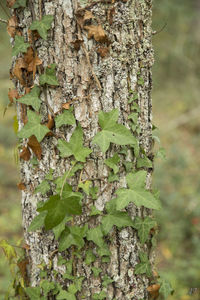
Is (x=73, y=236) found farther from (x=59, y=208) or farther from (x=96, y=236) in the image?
(x=59, y=208)

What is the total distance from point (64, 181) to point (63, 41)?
2.17ft

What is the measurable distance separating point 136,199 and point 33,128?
600 mm

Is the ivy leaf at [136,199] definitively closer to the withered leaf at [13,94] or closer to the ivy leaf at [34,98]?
the ivy leaf at [34,98]

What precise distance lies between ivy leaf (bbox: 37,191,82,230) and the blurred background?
1.78ft

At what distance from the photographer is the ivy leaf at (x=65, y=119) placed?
55.8 inches

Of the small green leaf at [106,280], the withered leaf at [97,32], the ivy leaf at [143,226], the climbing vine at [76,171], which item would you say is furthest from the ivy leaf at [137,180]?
the withered leaf at [97,32]

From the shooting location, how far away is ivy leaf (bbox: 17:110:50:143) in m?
1.41

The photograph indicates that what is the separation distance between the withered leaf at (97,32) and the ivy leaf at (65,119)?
14.3 inches

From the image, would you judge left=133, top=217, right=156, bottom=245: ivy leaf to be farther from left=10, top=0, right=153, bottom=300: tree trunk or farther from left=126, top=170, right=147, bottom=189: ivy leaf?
left=126, top=170, right=147, bottom=189: ivy leaf

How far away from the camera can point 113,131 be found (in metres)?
1.40

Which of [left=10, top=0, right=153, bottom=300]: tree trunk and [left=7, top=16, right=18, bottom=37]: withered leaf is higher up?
[left=7, top=16, right=18, bottom=37]: withered leaf

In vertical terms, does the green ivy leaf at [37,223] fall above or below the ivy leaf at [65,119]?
below

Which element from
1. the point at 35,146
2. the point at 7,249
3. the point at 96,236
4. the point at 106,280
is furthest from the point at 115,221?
the point at 7,249

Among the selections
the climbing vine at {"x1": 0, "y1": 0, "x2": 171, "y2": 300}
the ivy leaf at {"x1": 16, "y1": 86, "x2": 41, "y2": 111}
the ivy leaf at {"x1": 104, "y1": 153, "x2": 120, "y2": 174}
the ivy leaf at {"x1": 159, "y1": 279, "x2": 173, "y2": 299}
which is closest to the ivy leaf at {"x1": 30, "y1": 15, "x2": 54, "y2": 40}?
the climbing vine at {"x1": 0, "y1": 0, "x2": 171, "y2": 300}
